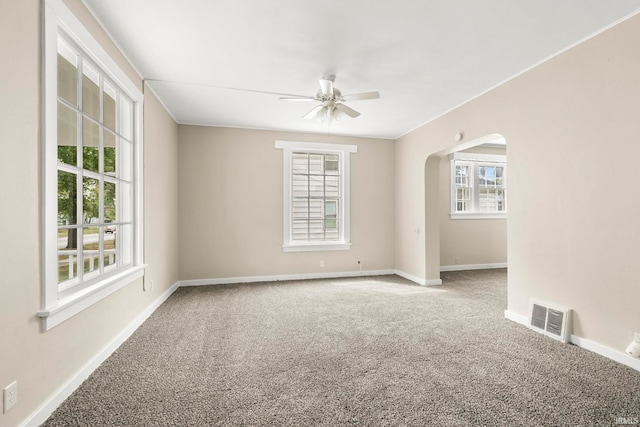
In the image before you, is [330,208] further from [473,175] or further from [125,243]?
[125,243]

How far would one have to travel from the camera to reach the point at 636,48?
2.14 metres

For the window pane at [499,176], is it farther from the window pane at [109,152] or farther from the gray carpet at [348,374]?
the window pane at [109,152]

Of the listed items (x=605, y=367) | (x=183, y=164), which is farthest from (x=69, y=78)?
(x=605, y=367)

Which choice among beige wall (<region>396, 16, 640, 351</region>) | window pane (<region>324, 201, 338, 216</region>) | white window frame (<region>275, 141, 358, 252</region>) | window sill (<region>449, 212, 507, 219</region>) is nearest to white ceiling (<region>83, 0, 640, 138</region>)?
beige wall (<region>396, 16, 640, 351</region>)

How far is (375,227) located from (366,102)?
2478mm

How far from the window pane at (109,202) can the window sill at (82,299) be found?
0.51 metres

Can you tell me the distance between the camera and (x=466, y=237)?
6.00 meters

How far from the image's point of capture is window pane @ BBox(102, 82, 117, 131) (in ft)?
8.29

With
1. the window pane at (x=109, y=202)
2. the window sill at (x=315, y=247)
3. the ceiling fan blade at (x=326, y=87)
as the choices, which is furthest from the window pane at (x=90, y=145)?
the window sill at (x=315, y=247)

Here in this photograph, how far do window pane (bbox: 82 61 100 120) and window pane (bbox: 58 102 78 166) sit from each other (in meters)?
0.19

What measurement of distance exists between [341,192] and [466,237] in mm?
2791

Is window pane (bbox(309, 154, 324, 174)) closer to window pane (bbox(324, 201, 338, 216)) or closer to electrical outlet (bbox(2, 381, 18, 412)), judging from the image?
window pane (bbox(324, 201, 338, 216))

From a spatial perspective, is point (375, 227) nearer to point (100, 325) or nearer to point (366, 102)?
point (366, 102)

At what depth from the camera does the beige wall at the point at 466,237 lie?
593 centimetres
